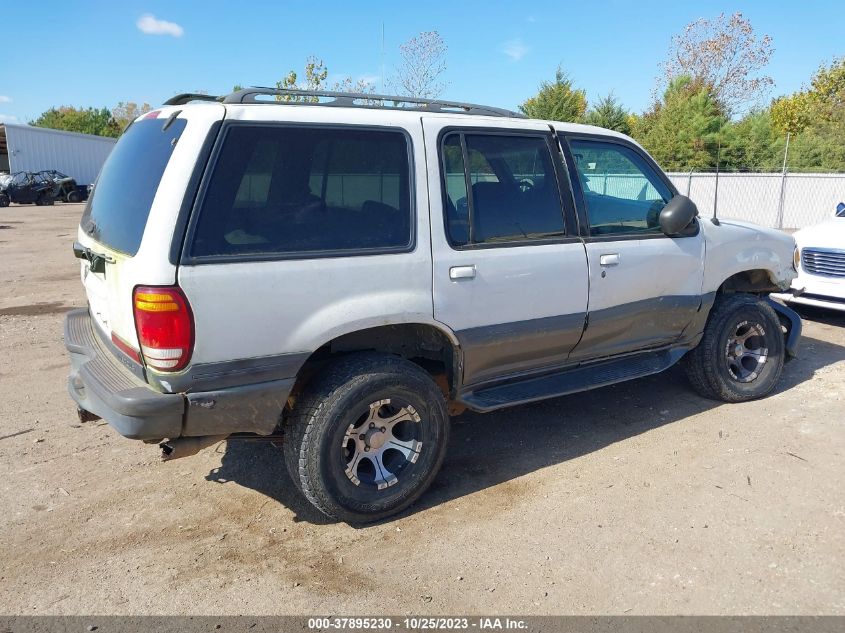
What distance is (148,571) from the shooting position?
3045 mm

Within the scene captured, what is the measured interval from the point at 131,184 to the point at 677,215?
3.21 m

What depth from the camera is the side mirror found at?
4207 millimetres

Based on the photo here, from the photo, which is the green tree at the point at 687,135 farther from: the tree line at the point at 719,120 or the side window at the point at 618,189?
the side window at the point at 618,189

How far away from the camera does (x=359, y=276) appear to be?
10.5 feet

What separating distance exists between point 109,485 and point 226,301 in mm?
1677

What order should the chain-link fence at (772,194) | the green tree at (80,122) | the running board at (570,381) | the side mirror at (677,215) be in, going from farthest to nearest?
the green tree at (80,122) < the chain-link fence at (772,194) < the side mirror at (677,215) < the running board at (570,381)

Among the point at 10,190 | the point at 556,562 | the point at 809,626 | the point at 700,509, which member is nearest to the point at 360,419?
the point at 556,562

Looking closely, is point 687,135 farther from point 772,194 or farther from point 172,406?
point 172,406

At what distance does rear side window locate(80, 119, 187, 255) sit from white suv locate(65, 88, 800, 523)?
2 cm

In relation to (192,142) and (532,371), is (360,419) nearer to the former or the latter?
(532,371)

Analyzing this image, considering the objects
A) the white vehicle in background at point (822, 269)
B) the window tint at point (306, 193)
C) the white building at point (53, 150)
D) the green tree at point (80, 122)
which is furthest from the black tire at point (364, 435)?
the green tree at point (80, 122)

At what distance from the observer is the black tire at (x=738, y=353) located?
4.84 metres

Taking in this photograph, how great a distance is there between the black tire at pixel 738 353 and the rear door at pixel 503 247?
140 centimetres

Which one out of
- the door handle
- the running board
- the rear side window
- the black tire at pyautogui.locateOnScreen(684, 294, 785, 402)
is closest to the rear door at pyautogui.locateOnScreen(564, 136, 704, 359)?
the running board
